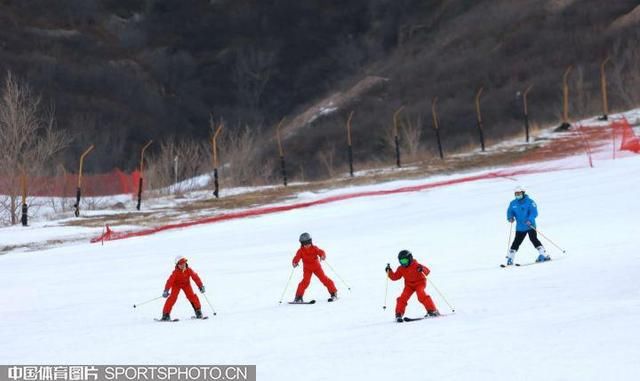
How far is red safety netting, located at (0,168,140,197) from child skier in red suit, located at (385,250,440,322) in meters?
28.0

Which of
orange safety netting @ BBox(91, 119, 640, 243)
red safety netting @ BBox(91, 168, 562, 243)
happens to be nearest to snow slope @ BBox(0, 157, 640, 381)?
red safety netting @ BBox(91, 168, 562, 243)

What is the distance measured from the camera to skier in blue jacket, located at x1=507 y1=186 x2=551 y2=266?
19688mm

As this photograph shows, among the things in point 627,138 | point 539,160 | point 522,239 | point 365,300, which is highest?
point 627,138

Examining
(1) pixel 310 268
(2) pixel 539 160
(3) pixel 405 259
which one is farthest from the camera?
(2) pixel 539 160

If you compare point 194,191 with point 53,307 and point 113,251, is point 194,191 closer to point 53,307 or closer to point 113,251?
point 113,251

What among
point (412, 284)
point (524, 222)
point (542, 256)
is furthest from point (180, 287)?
point (542, 256)

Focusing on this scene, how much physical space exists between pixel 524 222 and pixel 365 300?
4.34 m

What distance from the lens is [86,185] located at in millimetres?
44344

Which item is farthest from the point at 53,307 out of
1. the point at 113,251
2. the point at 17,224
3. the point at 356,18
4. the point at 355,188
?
the point at 356,18

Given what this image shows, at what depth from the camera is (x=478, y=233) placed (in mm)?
25344

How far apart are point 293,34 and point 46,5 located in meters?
24.8

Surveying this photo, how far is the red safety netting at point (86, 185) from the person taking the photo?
41.2 metres

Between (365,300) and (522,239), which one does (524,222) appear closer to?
(522,239)

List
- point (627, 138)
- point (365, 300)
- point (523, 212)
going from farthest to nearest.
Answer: point (627, 138), point (523, 212), point (365, 300)
